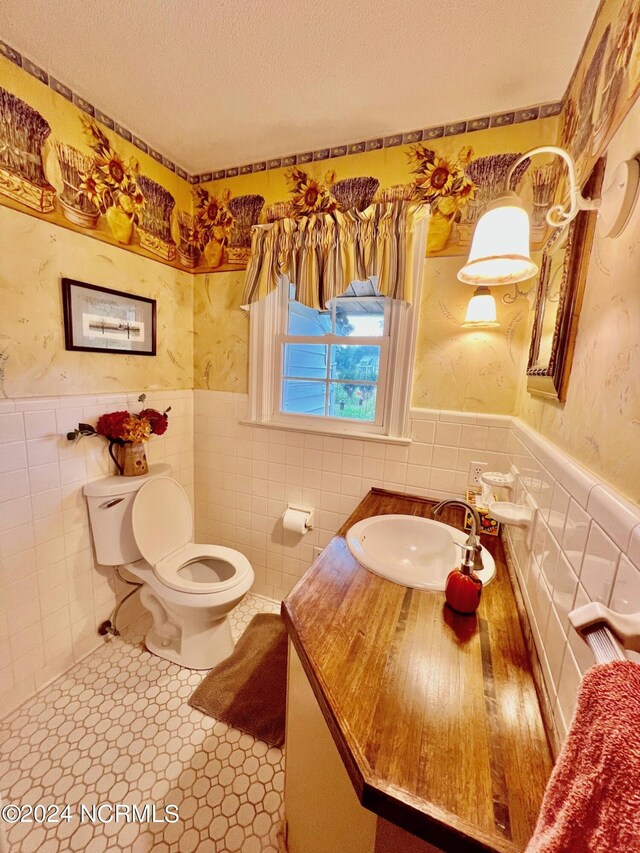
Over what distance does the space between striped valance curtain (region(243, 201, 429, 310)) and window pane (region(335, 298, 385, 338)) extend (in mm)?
184

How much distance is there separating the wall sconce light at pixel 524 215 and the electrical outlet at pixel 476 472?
84 cm

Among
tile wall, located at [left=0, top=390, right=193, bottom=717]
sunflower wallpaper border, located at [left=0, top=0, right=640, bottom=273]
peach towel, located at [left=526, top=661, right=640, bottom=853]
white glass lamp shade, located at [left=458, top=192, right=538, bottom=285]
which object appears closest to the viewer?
peach towel, located at [left=526, top=661, right=640, bottom=853]

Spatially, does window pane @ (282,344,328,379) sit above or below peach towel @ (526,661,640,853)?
above

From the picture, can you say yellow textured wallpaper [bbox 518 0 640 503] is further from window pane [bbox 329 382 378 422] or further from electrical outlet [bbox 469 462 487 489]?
window pane [bbox 329 382 378 422]

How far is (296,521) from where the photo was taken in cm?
181

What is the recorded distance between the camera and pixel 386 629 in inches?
32.9

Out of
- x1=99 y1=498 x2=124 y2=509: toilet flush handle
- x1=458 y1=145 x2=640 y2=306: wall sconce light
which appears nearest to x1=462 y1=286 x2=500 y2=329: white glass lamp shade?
x1=458 y1=145 x2=640 y2=306: wall sconce light

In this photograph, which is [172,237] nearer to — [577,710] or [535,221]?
[535,221]

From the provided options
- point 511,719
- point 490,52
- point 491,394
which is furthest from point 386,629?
point 490,52

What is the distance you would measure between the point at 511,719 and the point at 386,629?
11.3 inches

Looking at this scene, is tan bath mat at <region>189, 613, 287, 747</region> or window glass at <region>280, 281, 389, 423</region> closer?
tan bath mat at <region>189, 613, 287, 747</region>

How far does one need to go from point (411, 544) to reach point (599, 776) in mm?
1075

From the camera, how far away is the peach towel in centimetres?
28

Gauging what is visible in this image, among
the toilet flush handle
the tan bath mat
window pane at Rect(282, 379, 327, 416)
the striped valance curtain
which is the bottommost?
the tan bath mat
